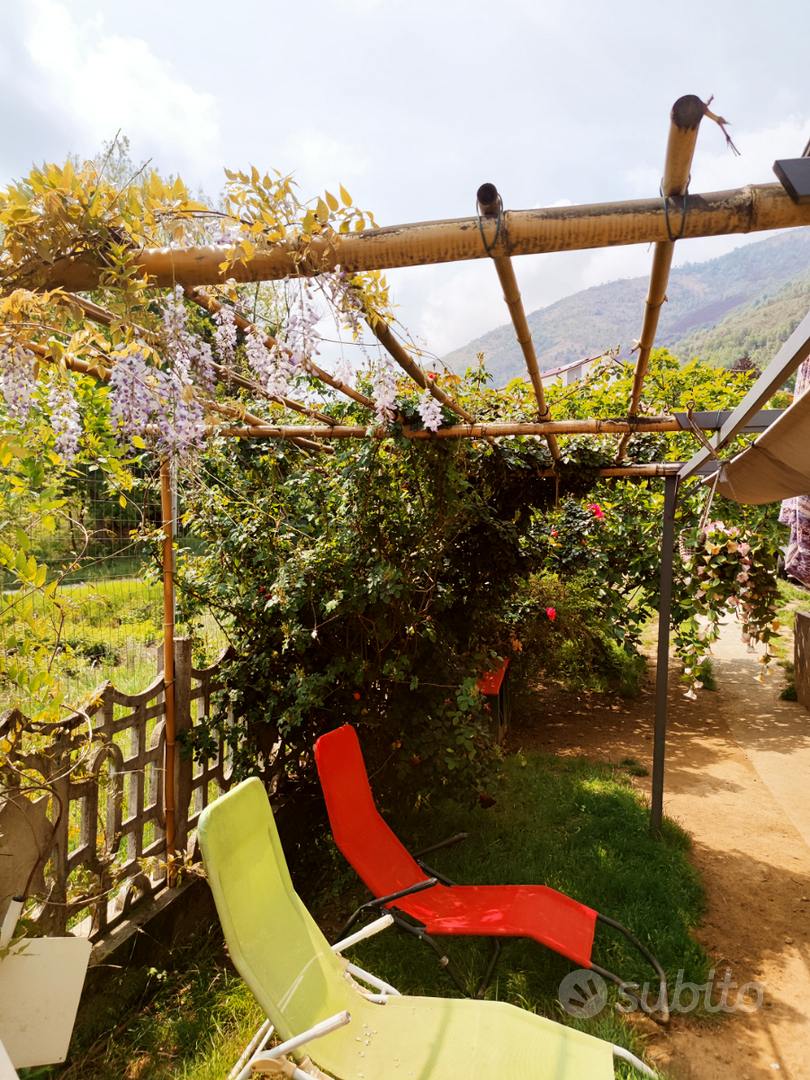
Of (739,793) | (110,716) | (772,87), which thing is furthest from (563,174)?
(739,793)

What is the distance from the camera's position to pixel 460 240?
1356 mm

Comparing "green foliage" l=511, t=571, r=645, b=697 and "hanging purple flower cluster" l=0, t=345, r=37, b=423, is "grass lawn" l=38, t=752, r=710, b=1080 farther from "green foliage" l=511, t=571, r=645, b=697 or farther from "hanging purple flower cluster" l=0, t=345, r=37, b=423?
"hanging purple flower cluster" l=0, t=345, r=37, b=423

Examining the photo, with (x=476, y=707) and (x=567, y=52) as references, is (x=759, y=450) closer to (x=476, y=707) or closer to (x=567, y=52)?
(x=567, y=52)

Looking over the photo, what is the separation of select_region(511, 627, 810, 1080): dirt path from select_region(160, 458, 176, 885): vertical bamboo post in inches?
81.5

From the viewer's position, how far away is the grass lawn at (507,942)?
2.32 metres

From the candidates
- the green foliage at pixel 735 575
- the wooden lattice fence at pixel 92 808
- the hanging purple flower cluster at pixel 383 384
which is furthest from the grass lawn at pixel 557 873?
the hanging purple flower cluster at pixel 383 384

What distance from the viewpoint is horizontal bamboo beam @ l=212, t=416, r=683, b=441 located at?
3.36 metres

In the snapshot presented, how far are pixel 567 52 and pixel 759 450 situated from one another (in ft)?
4.88

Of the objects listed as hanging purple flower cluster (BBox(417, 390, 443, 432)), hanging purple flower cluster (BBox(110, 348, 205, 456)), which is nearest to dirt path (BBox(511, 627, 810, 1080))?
hanging purple flower cluster (BBox(417, 390, 443, 432))

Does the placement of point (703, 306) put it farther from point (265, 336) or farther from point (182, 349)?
point (182, 349)

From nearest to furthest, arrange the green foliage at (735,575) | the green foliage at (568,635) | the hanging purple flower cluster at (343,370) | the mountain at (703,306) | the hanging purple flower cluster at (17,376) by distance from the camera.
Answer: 1. the hanging purple flower cluster at (17,376)
2. the hanging purple flower cluster at (343,370)
3. the green foliage at (735,575)
4. the green foliage at (568,635)
5. the mountain at (703,306)

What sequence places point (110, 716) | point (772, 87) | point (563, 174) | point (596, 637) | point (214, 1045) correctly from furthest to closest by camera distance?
point (596, 637), point (110, 716), point (214, 1045), point (563, 174), point (772, 87)

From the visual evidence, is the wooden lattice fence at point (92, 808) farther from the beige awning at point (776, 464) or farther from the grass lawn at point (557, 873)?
the beige awning at point (776, 464)

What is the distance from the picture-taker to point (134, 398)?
1940 mm
